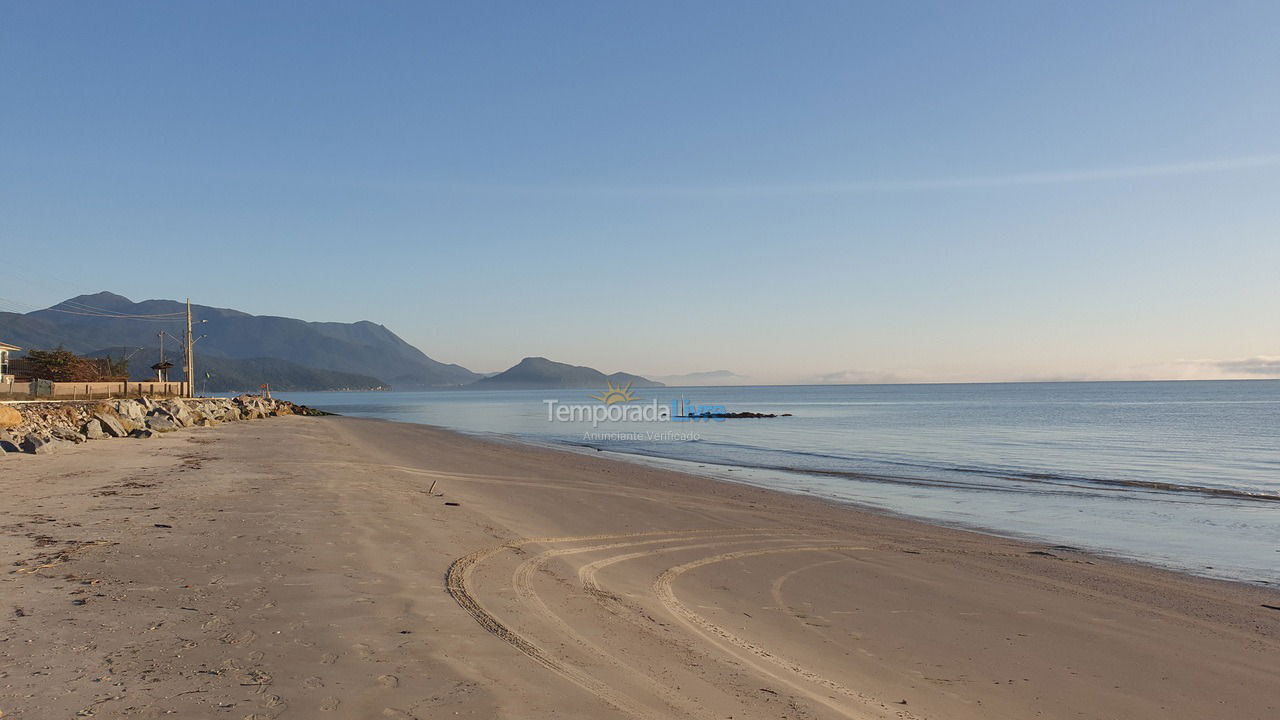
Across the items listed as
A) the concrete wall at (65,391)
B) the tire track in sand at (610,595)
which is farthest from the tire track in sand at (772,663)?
the concrete wall at (65,391)

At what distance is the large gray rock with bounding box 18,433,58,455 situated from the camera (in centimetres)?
1728

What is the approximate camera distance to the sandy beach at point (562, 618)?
455cm

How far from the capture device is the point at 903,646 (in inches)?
262

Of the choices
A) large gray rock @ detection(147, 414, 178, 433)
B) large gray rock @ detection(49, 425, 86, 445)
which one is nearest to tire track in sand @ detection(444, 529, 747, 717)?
large gray rock @ detection(49, 425, 86, 445)

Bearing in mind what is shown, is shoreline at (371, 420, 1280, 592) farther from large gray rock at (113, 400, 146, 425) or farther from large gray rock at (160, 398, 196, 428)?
large gray rock at (113, 400, 146, 425)

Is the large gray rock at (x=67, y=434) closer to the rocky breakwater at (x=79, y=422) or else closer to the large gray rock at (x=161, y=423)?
the rocky breakwater at (x=79, y=422)

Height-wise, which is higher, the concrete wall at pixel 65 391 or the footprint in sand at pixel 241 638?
the concrete wall at pixel 65 391

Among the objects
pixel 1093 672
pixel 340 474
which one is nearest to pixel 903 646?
pixel 1093 672

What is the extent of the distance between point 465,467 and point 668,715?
20236 millimetres

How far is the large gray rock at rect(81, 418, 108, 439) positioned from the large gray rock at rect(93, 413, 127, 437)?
0.17 metres

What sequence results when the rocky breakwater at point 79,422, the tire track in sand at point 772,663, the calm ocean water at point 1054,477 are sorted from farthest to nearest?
1. the rocky breakwater at point 79,422
2. the calm ocean water at point 1054,477
3. the tire track in sand at point 772,663

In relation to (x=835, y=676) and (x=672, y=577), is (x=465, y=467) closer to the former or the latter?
(x=672, y=577)

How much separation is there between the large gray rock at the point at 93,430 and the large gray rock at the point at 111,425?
0.17 metres

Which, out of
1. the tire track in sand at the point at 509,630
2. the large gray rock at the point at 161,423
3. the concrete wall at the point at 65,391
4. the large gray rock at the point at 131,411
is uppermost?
the concrete wall at the point at 65,391
